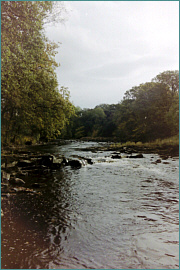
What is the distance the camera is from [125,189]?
12977 mm

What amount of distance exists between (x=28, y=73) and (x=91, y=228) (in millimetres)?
8156

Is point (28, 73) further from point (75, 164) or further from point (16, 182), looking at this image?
point (75, 164)

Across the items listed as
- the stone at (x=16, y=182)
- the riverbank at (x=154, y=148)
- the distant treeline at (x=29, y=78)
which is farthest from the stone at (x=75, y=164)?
the riverbank at (x=154, y=148)

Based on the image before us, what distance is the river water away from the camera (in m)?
5.64

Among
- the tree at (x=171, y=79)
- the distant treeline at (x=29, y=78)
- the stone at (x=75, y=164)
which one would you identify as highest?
the tree at (x=171, y=79)

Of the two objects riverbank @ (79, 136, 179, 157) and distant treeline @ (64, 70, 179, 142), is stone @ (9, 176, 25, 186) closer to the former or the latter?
riverbank @ (79, 136, 179, 157)

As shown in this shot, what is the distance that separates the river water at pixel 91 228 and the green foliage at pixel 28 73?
4.81m

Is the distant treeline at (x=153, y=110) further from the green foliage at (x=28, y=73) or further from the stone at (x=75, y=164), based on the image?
the green foliage at (x=28, y=73)

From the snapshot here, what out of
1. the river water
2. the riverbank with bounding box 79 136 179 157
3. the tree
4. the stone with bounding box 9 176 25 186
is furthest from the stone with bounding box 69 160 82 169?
the tree

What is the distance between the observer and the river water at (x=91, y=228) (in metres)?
5.64

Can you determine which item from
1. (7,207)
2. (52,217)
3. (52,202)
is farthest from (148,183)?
(7,207)

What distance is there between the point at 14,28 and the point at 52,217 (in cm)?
756

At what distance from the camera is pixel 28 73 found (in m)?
11.5

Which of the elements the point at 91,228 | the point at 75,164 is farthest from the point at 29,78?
the point at 75,164
